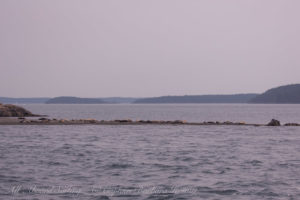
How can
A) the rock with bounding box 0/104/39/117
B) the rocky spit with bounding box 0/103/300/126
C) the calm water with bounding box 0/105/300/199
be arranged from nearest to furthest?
the calm water with bounding box 0/105/300/199 < the rocky spit with bounding box 0/103/300/126 < the rock with bounding box 0/104/39/117

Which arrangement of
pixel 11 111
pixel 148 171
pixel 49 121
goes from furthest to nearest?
pixel 11 111 < pixel 49 121 < pixel 148 171

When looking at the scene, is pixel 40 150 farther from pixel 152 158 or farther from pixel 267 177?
pixel 267 177

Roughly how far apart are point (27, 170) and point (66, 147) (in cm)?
1066

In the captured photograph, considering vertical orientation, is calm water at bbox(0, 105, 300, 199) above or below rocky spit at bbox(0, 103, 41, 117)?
below

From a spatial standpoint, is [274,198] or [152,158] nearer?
[274,198]

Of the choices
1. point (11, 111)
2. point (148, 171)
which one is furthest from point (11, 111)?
point (148, 171)

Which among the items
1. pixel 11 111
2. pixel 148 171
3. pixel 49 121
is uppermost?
pixel 11 111

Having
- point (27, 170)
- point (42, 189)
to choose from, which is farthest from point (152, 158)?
point (42, 189)

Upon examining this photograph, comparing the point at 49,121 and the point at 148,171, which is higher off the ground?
the point at 49,121

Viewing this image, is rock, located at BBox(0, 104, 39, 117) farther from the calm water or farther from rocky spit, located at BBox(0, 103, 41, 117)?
the calm water


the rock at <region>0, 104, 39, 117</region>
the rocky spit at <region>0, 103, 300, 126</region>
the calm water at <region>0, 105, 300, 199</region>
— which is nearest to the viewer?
the calm water at <region>0, 105, 300, 199</region>

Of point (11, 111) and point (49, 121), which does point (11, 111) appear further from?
point (49, 121)

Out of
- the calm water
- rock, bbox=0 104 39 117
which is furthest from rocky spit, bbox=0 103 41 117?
the calm water

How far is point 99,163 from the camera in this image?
23.5m
